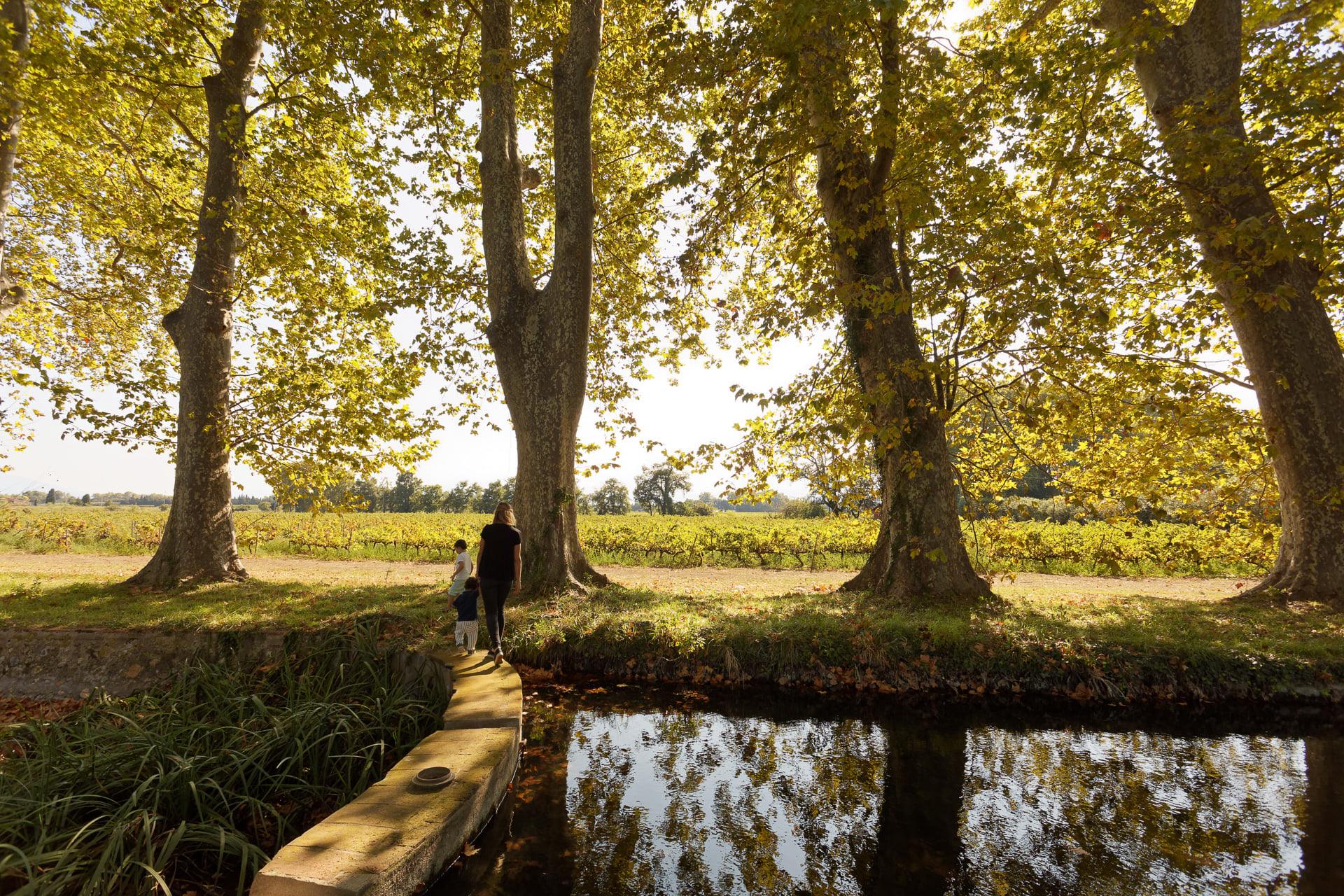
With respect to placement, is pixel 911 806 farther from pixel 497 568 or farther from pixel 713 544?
pixel 713 544

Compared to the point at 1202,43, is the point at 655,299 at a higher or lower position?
lower

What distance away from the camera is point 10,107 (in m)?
7.51

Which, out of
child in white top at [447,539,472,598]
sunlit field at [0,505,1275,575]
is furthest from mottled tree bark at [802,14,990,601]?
sunlit field at [0,505,1275,575]

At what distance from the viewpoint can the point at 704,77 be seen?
7152 millimetres

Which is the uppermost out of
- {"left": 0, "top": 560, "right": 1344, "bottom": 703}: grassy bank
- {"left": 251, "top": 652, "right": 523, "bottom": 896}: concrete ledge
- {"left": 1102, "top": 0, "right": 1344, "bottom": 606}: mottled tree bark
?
{"left": 1102, "top": 0, "right": 1344, "bottom": 606}: mottled tree bark

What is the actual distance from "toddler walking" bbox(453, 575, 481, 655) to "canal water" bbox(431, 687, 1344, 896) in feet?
3.80

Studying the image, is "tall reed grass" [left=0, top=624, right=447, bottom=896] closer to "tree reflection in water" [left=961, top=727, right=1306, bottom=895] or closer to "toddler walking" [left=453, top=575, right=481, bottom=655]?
"toddler walking" [left=453, top=575, right=481, bottom=655]

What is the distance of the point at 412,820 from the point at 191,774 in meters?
1.91

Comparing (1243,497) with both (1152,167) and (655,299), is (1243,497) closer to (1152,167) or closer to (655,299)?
(1152,167)

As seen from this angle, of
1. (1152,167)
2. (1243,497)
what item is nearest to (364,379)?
(1152,167)

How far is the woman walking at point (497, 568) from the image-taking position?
6711 millimetres

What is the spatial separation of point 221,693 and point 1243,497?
16001 millimetres

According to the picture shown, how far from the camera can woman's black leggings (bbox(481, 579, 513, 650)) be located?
6781mm

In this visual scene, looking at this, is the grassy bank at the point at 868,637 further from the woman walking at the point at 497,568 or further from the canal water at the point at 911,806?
the woman walking at the point at 497,568
